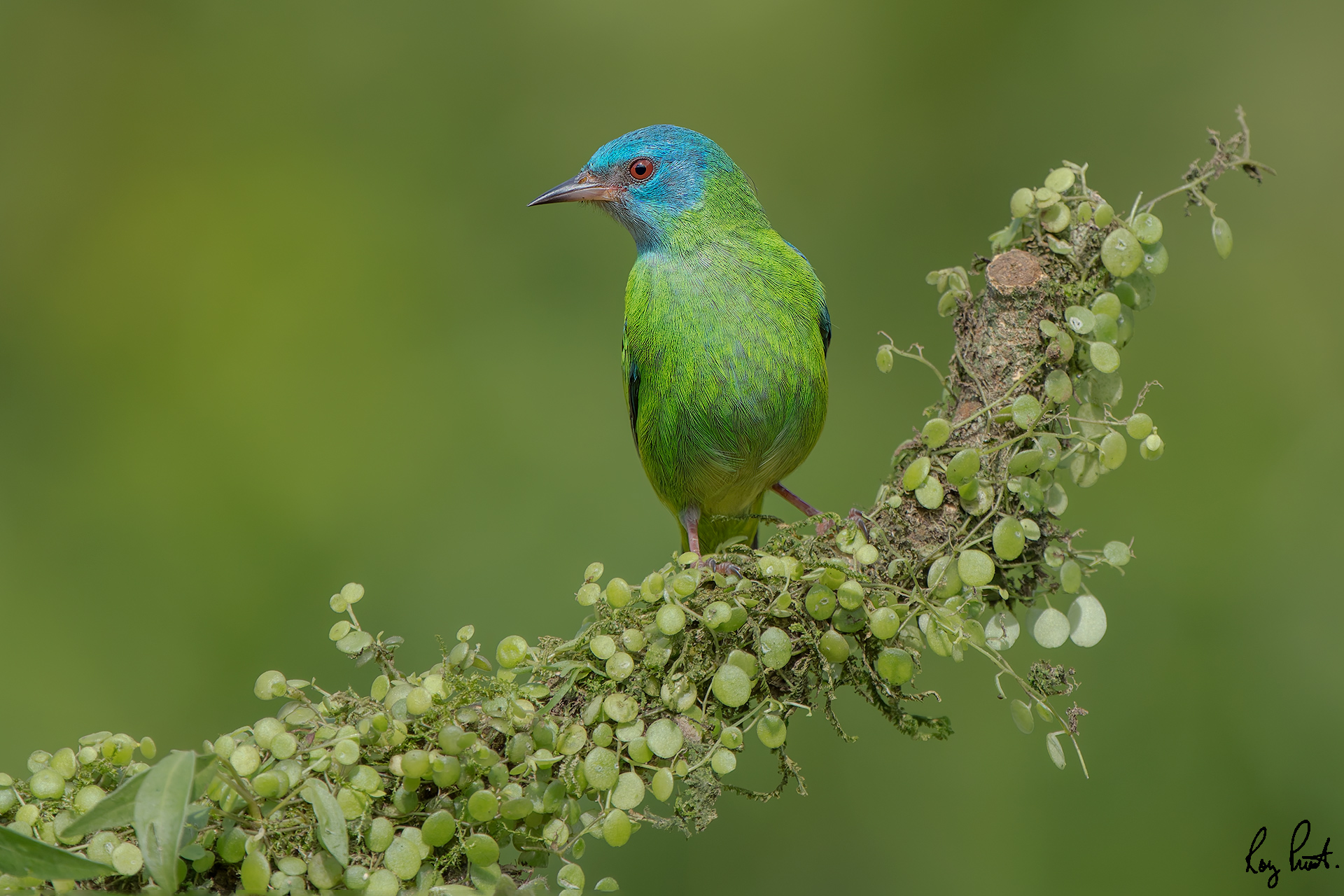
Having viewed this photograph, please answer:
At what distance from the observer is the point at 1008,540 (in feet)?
7.26

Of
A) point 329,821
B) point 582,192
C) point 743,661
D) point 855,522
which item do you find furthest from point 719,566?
point 582,192

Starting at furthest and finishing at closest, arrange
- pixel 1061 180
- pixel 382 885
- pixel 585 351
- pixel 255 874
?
pixel 585 351 < pixel 1061 180 < pixel 382 885 < pixel 255 874

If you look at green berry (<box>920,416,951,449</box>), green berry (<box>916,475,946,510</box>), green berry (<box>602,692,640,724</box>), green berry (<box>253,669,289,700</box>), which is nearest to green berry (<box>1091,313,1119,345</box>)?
green berry (<box>920,416,951,449</box>)

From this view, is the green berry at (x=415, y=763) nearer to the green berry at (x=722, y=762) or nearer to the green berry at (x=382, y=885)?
the green berry at (x=382, y=885)

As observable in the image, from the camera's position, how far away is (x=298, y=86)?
6.72 meters

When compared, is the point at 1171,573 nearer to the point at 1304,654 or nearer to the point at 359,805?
the point at 1304,654

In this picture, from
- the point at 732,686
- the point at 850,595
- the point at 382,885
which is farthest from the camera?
the point at 850,595

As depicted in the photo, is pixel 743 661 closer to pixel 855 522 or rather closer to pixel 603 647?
pixel 603 647

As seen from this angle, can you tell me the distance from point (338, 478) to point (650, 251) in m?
2.82

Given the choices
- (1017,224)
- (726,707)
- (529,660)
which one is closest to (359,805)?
(529,660)

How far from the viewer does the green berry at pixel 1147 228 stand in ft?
7.88

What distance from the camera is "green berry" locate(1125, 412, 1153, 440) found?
88.0 inches
